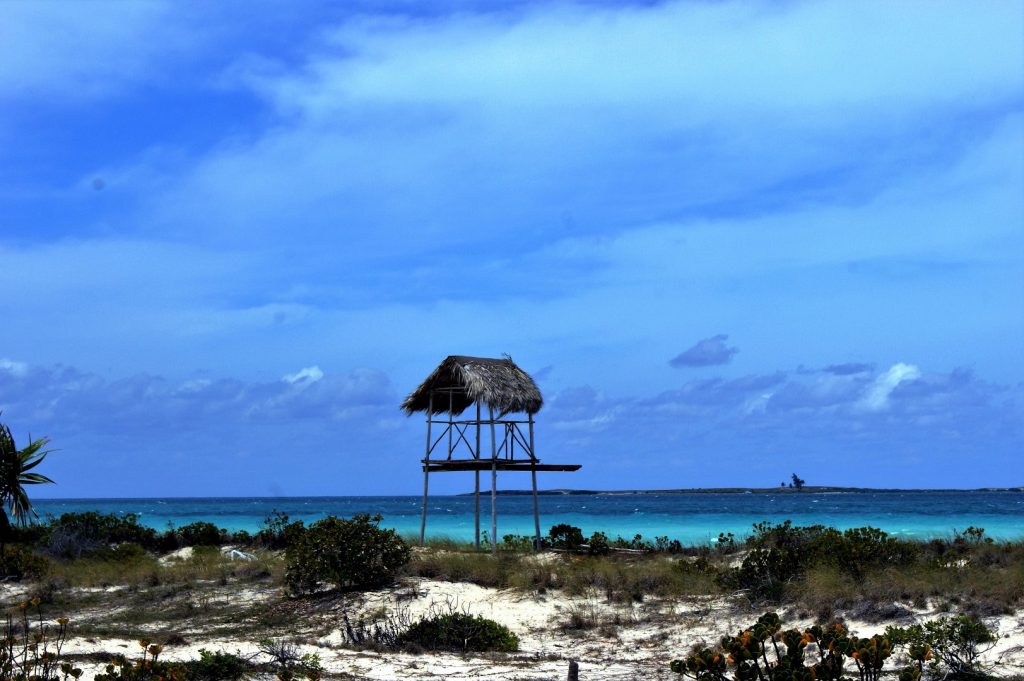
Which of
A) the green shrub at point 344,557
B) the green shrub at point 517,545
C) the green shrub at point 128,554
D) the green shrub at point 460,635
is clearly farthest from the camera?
the green shrub at point 128,554

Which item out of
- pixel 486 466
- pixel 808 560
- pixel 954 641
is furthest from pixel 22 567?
pixel 954 641

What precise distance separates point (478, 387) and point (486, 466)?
226cm

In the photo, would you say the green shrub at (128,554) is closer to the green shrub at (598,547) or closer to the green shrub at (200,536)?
the green shrub at (200,536)

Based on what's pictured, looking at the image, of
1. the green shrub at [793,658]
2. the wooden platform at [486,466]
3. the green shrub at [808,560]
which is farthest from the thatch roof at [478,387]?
the green shrub at [793,658]

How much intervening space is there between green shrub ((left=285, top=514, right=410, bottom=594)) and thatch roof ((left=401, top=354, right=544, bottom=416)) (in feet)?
16.2

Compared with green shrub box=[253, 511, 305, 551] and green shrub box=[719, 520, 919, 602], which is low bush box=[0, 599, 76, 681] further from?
green shrub box=[719, 520, 919, 602]

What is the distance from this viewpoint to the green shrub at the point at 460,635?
15148 mm

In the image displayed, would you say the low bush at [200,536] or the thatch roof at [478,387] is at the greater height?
the thatch roof at [478,387]

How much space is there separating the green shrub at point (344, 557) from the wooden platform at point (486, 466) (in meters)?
5.03

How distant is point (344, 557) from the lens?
19.1m

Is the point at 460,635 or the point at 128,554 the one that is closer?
the point at 460,635

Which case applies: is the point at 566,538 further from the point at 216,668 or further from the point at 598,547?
the point at 216,668

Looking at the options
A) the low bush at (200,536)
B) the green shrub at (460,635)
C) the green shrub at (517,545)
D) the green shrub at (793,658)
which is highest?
the low bush at (200,536)

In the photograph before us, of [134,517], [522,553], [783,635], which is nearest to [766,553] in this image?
[522,553]
